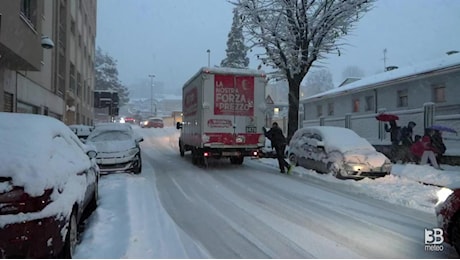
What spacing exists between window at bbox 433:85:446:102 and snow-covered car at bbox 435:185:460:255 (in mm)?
16500

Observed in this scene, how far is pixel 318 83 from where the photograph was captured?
108 meters

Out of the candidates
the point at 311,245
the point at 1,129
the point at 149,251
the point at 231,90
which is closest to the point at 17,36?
the point at 231,90

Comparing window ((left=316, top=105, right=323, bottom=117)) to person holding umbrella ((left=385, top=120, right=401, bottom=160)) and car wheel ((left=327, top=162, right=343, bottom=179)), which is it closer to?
person holding umbrella ((left=385, top=120, right=401, bottom=160))

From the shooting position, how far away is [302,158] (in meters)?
14.1

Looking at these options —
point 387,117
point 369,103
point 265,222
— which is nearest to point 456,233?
point 265,222

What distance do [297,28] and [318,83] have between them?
301 ft

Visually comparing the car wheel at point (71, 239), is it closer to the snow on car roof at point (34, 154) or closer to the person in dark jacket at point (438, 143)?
the snow on car roof at point (34, 154)

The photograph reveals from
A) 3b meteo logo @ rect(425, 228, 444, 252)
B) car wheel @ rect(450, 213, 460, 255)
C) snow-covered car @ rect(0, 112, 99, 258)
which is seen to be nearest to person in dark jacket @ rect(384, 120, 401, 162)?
3b meteo logo @ rect(425, 228, 444, 252)

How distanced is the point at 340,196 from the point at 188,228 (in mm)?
4326

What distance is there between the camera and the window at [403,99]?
22203 mm

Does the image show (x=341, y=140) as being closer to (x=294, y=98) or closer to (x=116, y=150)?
(x=116, y=150)

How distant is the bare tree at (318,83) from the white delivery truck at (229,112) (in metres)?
93.7

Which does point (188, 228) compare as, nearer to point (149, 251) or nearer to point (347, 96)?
point (149, 251)

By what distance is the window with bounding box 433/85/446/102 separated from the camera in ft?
64.2
